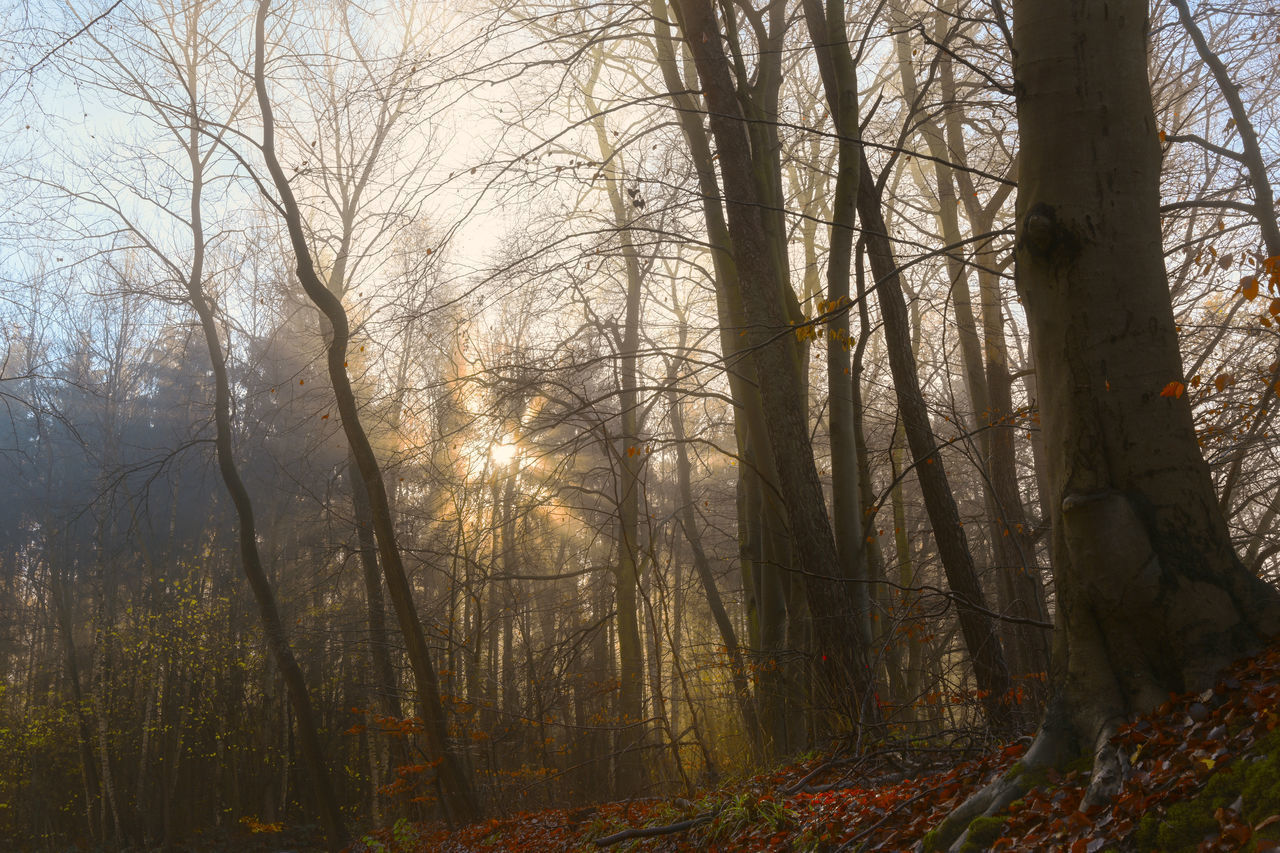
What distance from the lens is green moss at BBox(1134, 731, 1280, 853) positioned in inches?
86.3

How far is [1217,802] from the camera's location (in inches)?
90.0

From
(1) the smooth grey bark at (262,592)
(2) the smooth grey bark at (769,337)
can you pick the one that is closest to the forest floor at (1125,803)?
(2) the smooth grey bark at (769,337)

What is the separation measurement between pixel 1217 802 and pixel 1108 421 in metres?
1.22

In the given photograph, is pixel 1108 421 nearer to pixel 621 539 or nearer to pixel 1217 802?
pixel 1217 802

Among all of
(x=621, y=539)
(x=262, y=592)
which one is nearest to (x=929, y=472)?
(x=621, y=539)

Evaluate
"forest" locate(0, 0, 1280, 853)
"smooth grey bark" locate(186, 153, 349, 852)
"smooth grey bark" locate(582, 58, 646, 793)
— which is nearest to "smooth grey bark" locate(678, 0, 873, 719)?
"forest" locate(0, 0, 1280, 853)

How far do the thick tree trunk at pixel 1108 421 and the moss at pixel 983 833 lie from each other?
0.11 m

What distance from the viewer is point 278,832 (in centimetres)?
1870

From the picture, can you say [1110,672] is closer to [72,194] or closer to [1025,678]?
[1025,678]

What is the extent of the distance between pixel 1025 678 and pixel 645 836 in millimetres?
4445

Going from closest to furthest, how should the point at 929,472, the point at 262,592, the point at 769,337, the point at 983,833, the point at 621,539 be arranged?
the point at 983,833 → the point at 929,472 → the point at 769,337 → the point at 621,539 → the point at 262,592

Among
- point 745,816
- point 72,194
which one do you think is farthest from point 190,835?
point 745,816

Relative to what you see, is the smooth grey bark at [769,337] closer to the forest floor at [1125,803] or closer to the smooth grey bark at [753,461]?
the smooth grey bark at [753,461]

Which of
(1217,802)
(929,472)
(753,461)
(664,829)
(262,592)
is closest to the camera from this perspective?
(1217,802)
